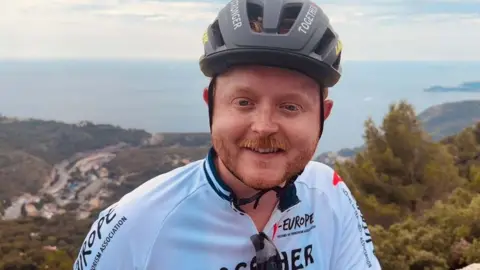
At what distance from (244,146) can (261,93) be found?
0.60 ft

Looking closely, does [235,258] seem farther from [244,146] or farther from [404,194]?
[404,194]

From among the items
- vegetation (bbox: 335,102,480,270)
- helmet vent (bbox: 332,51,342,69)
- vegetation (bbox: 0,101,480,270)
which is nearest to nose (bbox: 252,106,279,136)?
helmet vent (bbox: 332,51,342,69)

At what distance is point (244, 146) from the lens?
159 centimetres

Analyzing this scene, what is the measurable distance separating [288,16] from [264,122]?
42 centimetres

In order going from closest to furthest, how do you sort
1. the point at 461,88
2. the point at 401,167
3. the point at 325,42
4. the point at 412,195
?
1. the point at 325,42
2. the point at 412,195
3. the point at 401,167
4. the point at 461,88

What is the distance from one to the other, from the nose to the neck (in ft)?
0.77

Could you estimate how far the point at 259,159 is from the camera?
1.59 metres

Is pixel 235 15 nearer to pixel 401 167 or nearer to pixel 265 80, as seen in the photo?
pixel 265 80

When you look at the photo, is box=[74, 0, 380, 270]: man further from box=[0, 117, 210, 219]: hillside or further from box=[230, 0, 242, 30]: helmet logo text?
box=[0, 117, 210, 219]: hillside

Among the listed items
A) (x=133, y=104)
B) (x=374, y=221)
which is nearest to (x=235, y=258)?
(x=374, y=221)

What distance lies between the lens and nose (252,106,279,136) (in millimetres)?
1535

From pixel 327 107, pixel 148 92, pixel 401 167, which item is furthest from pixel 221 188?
pixel 148 92

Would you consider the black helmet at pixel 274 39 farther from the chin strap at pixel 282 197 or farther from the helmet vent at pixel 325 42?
the chin strap at pixel 282 197

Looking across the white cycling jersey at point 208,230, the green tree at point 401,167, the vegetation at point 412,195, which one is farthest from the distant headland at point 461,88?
the white cycling jersey at point 208,230
